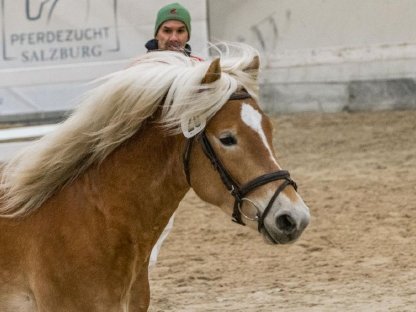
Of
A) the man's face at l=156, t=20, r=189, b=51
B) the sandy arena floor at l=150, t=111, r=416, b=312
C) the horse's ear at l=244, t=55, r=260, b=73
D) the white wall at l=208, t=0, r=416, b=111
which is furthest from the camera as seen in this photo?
the white wall at l=208, t=0, r=416, b=111

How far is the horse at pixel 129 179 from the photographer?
3994 mm

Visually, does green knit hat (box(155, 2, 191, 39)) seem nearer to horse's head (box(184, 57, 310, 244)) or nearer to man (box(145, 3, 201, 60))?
man (box(145, 3, 201, 60))

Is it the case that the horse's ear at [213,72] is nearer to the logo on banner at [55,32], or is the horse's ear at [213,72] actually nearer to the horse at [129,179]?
the horse at [129,179]

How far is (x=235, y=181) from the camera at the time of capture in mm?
3998

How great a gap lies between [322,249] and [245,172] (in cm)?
360

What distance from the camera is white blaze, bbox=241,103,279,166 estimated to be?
13.0 feet

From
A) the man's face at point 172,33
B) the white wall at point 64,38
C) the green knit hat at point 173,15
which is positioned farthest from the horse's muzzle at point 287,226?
the white wall at point 64,38

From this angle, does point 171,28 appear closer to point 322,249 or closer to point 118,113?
point 118,113

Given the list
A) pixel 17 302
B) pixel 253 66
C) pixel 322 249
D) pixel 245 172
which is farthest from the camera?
pixel 322 249

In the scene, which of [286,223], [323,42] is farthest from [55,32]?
[286,223]

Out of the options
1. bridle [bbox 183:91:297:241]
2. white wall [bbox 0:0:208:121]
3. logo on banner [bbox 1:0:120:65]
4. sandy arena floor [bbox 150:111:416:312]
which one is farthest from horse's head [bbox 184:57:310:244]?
logo on banner [bbox 1:0:120:65]

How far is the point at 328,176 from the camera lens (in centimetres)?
947

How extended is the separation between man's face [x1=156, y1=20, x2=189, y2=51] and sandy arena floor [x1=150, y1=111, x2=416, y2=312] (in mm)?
1678

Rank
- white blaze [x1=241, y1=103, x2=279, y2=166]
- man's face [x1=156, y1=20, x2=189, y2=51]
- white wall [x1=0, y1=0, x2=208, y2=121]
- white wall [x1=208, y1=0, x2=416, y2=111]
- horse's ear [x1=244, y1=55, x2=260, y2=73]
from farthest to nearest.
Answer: white wall [x1=208, y1=0, x2=416, y2=111] < white wall [x1=0, y1=0, x2=208, y2=121] < man's face [x1=156, y1=20, x2=189, y2=51] < horse's ear [x1=244, y1=55, x2=260, y2=73] < white blaze [x1=241, y1=103, x2=279, y2=166]
